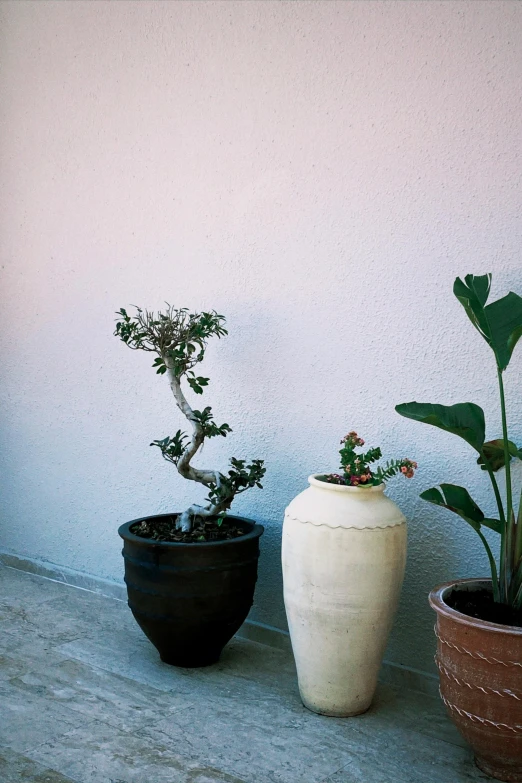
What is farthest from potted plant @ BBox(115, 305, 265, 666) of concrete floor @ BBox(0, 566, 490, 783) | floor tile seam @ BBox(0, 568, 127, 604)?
floor tile seam @ BBox(0, 568, 127, 604)

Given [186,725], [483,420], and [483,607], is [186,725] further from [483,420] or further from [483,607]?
[483,420]

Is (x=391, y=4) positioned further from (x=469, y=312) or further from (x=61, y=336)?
(x=61, y=336)

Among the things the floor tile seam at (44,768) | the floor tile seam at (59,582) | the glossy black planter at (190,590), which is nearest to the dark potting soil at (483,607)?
the glossy black planter at (190,590)

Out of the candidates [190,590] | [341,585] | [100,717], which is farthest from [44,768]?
[341,585]

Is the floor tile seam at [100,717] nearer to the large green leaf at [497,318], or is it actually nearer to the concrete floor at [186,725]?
the concrete floor at [186,725]

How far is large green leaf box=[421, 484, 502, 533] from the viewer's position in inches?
80.9

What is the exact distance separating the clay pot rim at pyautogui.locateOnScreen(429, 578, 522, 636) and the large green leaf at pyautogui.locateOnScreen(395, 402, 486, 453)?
378mm

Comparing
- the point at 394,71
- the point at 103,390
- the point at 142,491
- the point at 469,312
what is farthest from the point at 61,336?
the point at 469,312

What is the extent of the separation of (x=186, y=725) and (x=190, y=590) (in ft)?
1.37

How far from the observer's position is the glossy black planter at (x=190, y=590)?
2475 millimetres

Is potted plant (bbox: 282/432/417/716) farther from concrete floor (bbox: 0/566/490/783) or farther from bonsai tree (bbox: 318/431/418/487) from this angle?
concrete floor (bbox: 0/566/490/783)

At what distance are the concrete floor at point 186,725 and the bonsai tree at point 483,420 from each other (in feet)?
1.59

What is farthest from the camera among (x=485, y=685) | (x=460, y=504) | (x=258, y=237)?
(x=258, y=237)

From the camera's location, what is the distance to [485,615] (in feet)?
6.45
